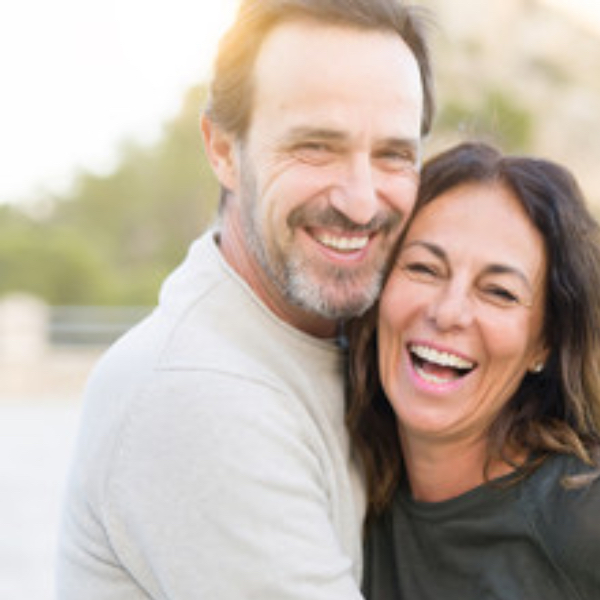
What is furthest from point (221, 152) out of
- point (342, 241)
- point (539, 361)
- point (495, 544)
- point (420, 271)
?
point (495, 544)

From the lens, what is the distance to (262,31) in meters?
2.65

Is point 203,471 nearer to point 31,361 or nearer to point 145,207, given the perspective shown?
point 31,361

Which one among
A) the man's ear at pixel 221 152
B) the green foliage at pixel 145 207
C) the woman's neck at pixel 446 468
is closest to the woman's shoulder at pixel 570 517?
the woman's neck at pixel 446 468

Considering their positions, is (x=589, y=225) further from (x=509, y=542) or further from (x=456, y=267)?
(x=509, y=542)

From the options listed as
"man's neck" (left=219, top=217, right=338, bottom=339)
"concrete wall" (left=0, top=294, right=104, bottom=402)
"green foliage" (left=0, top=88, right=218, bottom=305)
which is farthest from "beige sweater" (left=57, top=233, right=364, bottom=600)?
"green foliage" (left=0, top=88, right=218, bottom=305)

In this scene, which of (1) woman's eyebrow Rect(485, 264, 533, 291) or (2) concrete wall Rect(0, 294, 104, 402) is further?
(2) concrete wall Rect(0, 294, 104, 402)

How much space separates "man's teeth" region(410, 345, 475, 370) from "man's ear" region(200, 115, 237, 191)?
2.24 feet

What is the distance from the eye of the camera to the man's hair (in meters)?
2.58

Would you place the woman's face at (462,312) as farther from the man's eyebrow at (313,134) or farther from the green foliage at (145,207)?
the green foliage at (145,207)

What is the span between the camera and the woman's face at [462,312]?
259 centimetres

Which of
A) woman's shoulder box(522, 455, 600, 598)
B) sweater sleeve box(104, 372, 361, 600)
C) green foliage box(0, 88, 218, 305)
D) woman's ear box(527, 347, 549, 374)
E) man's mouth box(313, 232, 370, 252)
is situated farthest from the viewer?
green foliage box(0, 88, 218, 305)

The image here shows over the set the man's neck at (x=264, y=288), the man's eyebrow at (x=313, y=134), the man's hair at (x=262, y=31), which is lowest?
the man's neck at (x=264, y=288)

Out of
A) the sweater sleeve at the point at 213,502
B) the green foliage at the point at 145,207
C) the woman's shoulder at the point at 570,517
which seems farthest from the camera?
the green foliage at the point at 145,207

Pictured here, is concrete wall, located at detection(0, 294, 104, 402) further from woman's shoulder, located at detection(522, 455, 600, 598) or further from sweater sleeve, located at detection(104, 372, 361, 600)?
sweater sleeve, located at detection(104, 372, 361, 600)
